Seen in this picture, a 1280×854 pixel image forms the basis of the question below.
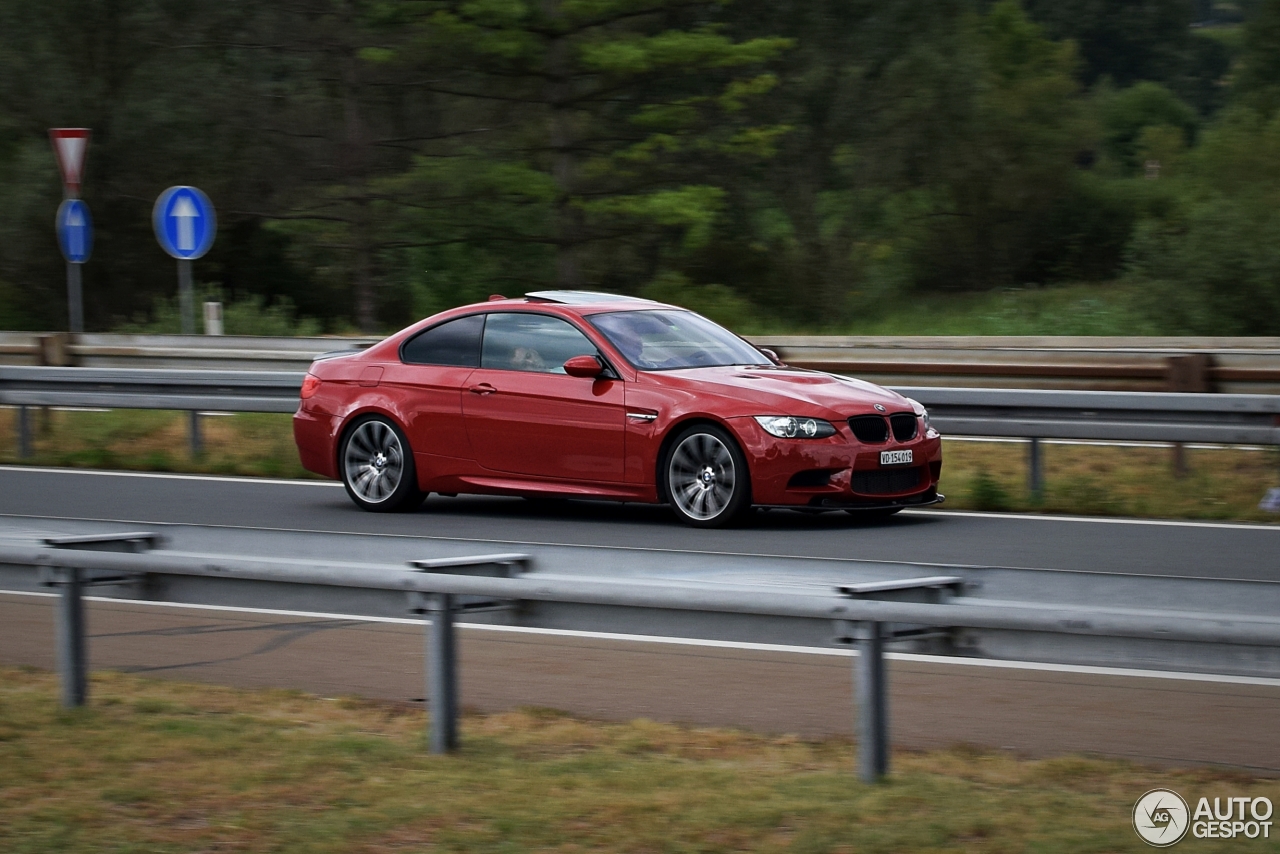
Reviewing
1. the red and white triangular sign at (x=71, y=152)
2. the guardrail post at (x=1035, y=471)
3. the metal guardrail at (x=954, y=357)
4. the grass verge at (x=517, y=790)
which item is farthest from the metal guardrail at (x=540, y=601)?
the red and white triangular sign at (x=71, y=152)

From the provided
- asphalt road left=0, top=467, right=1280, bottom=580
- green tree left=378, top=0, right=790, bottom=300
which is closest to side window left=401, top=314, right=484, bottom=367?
asphalt road left=0, top=467, right=1280, bottom=580

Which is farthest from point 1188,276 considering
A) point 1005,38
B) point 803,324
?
point 1005,38

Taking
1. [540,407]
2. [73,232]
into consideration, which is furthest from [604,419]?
[73,232]

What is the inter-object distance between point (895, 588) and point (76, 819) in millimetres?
2407

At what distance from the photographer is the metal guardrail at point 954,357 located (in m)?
15.4

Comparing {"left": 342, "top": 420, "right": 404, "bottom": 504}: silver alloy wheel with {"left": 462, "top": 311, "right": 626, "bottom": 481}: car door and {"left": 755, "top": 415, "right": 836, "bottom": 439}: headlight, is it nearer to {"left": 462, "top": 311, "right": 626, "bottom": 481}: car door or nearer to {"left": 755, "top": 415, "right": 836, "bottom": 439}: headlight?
{"left": 462, "top": 311, "right": 626, "bottom": 481}: car door

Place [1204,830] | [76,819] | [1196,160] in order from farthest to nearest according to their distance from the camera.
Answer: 1. [1196,160]
2. [76,819]
3. [1204,830]

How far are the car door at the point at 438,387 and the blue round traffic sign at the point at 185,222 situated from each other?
27.2 feet

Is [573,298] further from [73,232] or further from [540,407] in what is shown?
[73,232]

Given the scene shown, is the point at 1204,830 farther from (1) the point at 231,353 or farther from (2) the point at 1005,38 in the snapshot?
(2) the point at 1005,38

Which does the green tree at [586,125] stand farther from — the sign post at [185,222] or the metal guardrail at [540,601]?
the metal guardrail at [540,601]

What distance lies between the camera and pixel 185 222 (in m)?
20.1

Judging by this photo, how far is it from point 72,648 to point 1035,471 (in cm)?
822

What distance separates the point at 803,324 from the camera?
3288cm
